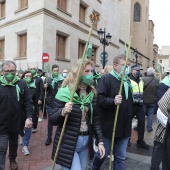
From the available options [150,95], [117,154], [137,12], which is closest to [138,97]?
[150,95]

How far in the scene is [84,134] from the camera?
9.36ft

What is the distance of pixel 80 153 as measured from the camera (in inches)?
115

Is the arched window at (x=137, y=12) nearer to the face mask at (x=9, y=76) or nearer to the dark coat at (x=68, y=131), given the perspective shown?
the face mask at (x=9, y=76)

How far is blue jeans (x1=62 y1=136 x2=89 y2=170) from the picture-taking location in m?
2.77

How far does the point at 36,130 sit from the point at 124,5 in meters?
32.3

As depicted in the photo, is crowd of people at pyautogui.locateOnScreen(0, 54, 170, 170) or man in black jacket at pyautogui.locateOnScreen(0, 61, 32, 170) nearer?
crowd of people at pyautogui.locateOnScreen(0, 54, 170, 170)

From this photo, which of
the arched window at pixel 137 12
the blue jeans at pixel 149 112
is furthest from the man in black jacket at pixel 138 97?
the arched window at pixel 137 12

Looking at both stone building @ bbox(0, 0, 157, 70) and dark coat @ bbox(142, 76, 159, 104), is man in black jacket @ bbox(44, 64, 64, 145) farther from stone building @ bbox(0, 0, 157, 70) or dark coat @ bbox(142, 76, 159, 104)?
stone building @ bbox(0, 0, 157, 70)

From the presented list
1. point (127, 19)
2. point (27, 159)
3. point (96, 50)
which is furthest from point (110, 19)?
point (27, 159)

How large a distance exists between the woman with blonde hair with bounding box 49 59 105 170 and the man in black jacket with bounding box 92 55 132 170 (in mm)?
492

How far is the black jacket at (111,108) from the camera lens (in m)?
3.48

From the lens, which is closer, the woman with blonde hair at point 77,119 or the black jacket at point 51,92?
the woman with blonde hair at point 77,119

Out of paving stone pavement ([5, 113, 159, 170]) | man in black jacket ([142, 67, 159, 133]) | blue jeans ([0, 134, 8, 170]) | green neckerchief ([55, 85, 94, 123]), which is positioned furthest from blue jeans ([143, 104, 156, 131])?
green neckerchief ([55, 85, 94, 123])

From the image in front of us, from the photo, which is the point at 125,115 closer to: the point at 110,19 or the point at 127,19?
the point at 110,19
